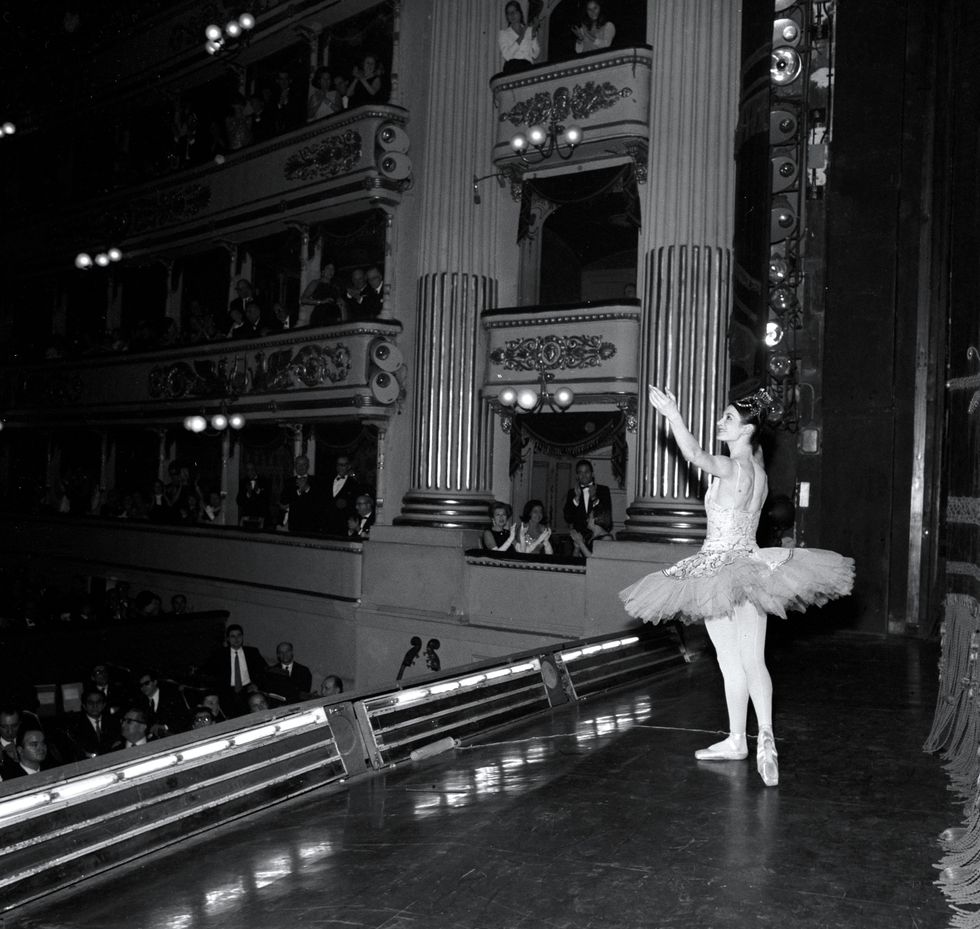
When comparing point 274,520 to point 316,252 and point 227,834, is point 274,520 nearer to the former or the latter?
point 316,252

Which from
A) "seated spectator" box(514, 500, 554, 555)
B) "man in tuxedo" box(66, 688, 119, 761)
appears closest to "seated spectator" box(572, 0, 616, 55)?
"seated spectator" box(514, 500, 554, 555)

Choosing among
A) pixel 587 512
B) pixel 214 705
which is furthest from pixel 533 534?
pixel 214 705

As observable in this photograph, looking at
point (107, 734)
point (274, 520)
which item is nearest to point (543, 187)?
point (274, 520)

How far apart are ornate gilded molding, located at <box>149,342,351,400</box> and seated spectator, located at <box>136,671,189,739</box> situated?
5150 millimetres

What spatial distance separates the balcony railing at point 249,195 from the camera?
14.4 metres

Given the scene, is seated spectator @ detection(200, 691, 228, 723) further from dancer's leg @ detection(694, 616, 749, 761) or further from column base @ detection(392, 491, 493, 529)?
dancer's leg @ detection(694, 616, 749, 761)

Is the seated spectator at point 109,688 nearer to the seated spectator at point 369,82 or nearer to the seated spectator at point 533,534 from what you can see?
the seated spectator at point 533,534

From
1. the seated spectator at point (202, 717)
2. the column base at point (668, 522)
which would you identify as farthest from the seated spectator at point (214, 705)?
the column base at point (668, 522)

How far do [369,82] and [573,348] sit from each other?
18.0ft

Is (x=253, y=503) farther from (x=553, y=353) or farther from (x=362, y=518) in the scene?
(x=553, y=353)

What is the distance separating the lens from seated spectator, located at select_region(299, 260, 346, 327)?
49.7 ft

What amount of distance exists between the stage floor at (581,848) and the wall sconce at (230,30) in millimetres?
13802

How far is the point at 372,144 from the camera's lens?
14320 millimetres

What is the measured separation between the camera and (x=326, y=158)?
597 inches
